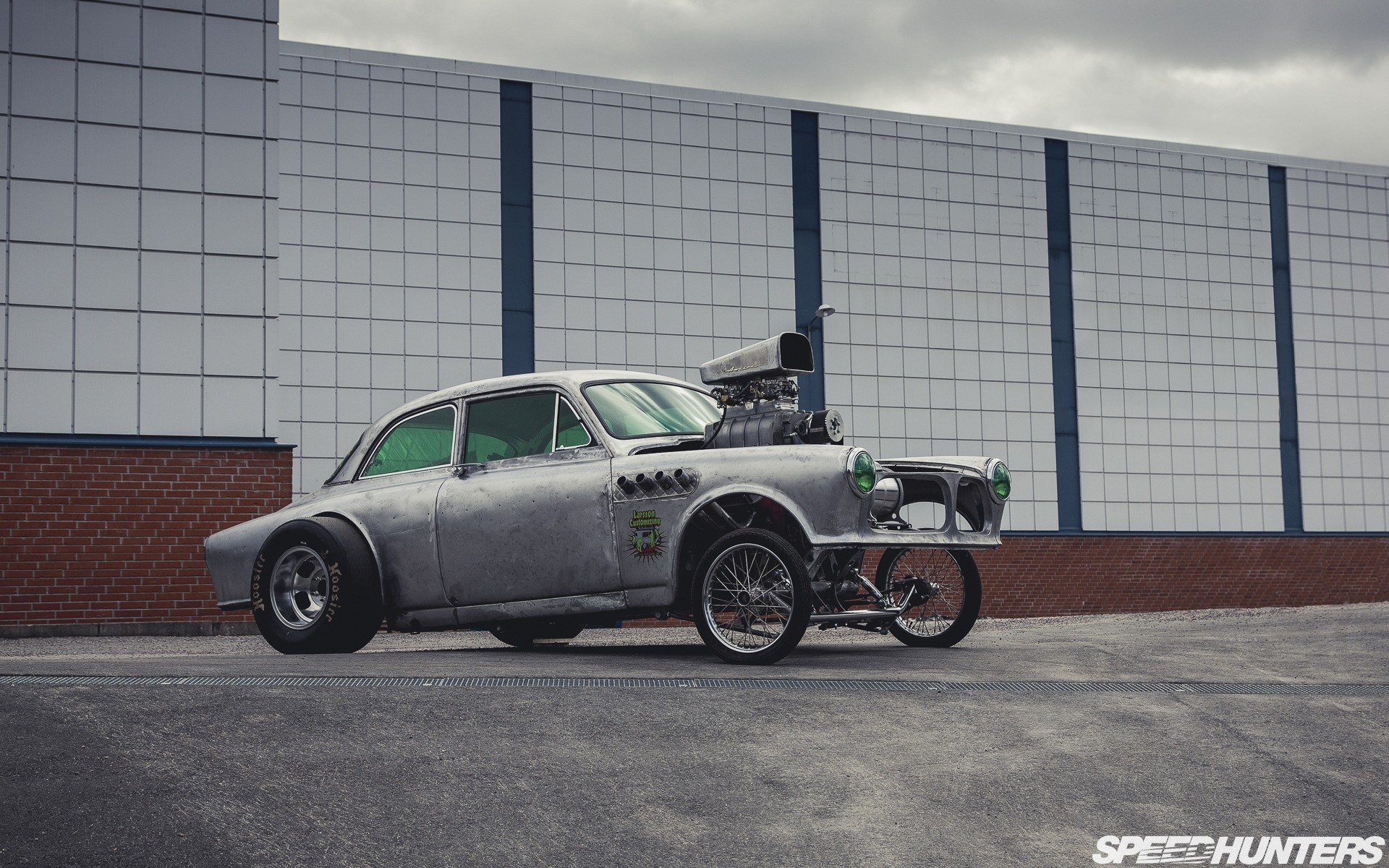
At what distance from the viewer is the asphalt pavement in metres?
3.72

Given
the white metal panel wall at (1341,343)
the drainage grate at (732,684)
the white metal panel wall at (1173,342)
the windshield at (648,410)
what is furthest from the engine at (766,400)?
the white metal panel wall at (1341,343)

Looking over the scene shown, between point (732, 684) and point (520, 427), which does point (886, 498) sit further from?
point (520, 427)

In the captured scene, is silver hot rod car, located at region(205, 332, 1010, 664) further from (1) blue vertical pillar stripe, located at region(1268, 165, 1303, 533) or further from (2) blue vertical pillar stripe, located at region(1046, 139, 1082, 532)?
(1) blue vertical pillar stripe, located at region(1268, 165, 1303, 533)

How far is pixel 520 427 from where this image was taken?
25.6ft

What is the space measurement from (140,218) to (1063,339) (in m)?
16.9

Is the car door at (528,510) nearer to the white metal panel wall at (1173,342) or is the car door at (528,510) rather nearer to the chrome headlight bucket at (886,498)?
the chrome headlight bucket at (886,498)

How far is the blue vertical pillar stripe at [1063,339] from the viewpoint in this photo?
24.0 metres

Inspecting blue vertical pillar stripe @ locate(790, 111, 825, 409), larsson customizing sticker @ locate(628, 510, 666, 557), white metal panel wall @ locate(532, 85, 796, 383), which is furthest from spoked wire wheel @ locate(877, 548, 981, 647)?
blue vertical pillar stripe @ locate(790, 111, 825, 409)

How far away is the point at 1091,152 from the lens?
986 inches

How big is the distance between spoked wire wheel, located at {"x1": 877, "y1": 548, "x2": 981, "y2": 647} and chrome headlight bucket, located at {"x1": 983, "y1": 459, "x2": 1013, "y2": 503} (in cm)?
52

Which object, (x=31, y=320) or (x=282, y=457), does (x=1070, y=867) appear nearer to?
(x=282, y=457)

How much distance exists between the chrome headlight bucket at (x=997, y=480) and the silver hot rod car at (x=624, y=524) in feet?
0.06

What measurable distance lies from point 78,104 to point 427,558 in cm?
847

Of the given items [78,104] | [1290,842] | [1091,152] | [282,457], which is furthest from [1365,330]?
[1290,842]
